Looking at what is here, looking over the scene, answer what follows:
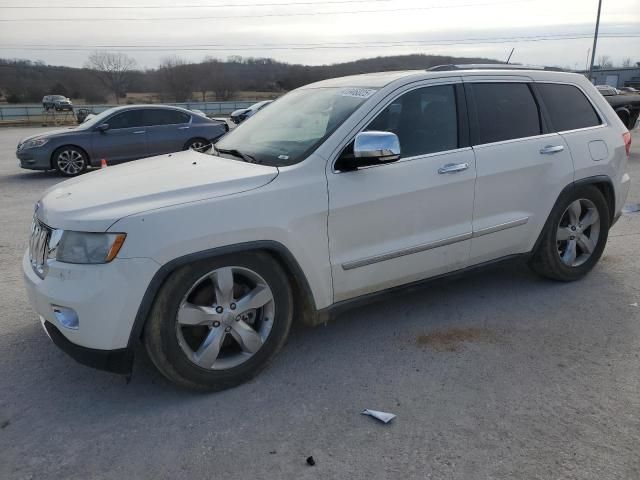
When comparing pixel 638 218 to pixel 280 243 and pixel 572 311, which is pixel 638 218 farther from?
pixel 280 243

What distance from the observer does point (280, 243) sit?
3.16 meters

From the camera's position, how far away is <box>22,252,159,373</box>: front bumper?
2.78m

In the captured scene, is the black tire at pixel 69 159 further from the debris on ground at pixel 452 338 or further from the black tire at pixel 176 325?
the debris on ground at pixel 452 338

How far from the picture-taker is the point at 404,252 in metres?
3.67

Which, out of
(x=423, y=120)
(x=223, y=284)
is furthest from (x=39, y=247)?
(x=423, y=120)

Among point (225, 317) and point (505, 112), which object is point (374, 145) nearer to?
point (225, 317)

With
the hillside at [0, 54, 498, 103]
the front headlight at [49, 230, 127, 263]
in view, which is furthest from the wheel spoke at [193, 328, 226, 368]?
the hillside at [0, 54, 498, 103]

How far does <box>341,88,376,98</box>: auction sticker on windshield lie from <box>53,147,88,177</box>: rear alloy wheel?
9496 millimetres

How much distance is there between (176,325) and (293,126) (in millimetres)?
1677

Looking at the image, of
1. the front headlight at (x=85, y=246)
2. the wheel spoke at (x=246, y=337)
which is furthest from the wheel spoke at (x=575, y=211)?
the front headlight at (x=85, y=246)

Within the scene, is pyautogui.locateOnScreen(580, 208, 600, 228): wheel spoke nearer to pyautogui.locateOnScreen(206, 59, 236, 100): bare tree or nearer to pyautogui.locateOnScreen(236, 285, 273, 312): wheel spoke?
pyautogui.locateOnScreen(236, 285, 273, 312): wheel spoke

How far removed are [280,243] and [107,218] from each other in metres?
0.93

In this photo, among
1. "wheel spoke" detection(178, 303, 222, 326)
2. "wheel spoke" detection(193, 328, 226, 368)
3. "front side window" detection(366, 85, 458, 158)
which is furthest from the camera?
"front side window" detection(366, 85, 458, 158)

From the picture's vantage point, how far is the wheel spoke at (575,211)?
15.3 feet
